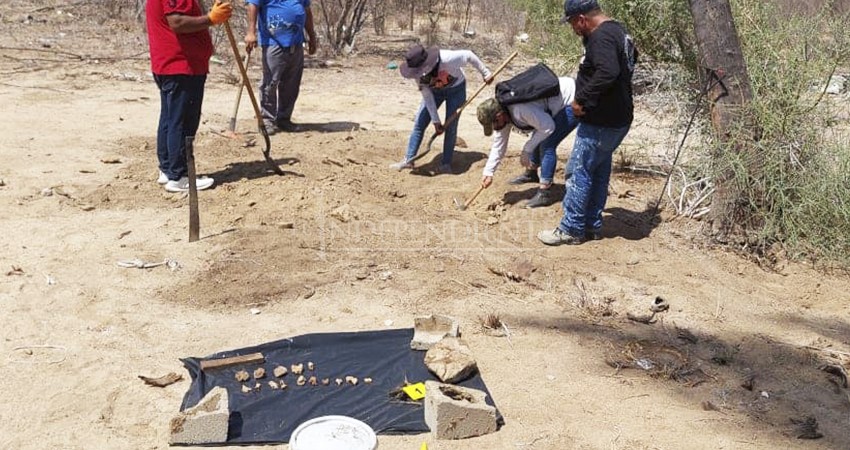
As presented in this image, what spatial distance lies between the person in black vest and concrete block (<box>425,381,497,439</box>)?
2.19 metres

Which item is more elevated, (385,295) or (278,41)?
(278,41)

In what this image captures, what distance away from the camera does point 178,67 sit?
19.0 ft

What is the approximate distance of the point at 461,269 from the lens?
497cm

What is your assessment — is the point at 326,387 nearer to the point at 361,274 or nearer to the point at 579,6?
the point at 361,274

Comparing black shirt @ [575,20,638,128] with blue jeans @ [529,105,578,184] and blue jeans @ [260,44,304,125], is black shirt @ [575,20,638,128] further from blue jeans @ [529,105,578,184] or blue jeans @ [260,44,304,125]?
blue jeans @ [260,44,304,125]

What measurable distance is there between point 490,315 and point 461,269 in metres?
0.68

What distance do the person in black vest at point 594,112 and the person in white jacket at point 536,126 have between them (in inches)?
16.5

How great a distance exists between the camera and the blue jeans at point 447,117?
22.0 feet

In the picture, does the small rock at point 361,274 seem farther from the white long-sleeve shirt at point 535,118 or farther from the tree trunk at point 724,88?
the tree trunk at point 724,88

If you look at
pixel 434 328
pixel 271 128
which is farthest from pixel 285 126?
pixel 434 328

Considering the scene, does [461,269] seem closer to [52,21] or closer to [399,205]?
[399,205]

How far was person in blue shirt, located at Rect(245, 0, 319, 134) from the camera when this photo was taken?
7391 mm

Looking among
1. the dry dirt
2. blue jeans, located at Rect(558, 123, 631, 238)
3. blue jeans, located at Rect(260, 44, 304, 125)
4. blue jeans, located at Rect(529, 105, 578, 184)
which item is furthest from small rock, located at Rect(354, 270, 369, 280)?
blue jeans, located at Rect(260, 44, 304, 125)

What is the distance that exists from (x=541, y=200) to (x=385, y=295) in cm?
185
